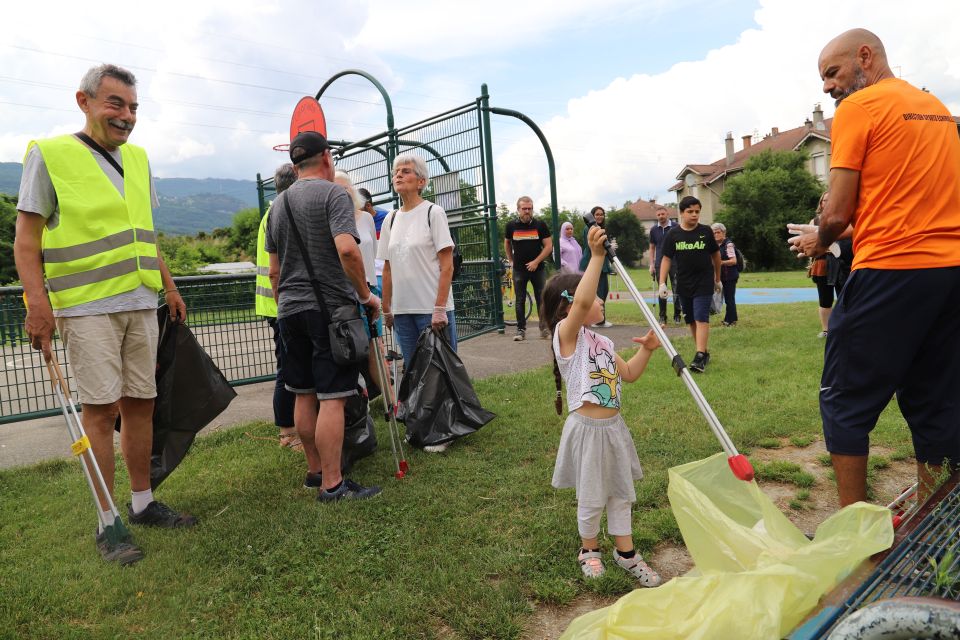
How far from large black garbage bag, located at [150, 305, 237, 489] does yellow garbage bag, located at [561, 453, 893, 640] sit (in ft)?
8.78

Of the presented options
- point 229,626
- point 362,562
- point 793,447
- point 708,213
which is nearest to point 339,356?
point 362,562

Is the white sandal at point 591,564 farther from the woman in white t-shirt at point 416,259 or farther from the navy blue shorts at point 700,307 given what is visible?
the navy blue shorts at point 700,307

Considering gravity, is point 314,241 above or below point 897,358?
above

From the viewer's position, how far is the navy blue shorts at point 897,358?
241cm

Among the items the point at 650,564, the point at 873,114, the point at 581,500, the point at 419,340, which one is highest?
the point at 873,114

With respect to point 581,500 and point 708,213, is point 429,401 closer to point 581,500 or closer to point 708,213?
point 581,500

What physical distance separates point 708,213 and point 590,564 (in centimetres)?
6024

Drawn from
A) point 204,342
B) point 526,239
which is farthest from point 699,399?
point 526,239

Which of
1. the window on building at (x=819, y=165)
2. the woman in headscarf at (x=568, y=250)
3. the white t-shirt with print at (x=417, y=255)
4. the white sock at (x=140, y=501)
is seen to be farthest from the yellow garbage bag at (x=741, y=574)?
the window on building at (x=819, y=165)

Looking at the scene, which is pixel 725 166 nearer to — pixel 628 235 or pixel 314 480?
pixel 628 235

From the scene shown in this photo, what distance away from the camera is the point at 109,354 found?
10.2 feet

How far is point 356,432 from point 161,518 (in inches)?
48.4

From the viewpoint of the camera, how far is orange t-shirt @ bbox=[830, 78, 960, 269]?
2.42 meters

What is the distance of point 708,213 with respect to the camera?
5838 cm
